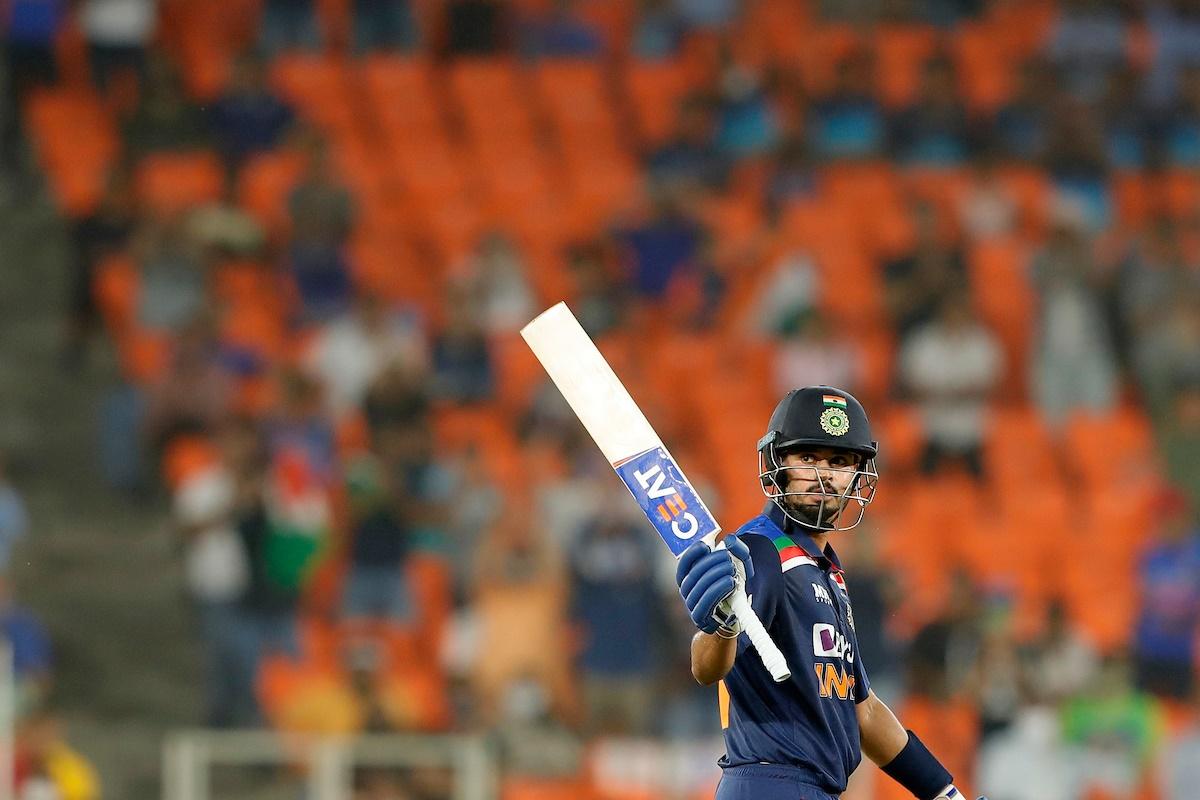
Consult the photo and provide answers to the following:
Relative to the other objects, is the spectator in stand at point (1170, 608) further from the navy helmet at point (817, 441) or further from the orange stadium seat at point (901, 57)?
the navy helmet at point (817, 441)

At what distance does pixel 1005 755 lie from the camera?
10.3m

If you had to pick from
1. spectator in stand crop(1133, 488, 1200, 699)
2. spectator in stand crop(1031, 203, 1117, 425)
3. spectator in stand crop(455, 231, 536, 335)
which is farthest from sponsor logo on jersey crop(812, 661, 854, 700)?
spectator in stand crop(1031, 203, 1117, 425)

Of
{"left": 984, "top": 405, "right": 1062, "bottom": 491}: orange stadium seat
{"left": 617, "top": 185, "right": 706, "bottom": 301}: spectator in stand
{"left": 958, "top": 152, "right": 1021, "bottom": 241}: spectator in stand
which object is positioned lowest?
{"left": 984, "top": 405, "right": 1062, "bottom": 491}: orange stadium seat

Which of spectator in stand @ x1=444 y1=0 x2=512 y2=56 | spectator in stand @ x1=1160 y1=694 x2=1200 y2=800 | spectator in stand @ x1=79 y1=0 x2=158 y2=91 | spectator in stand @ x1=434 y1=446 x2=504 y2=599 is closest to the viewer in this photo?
spectator in stand @ x1=1160 y1=694 x2=1200 y2=800

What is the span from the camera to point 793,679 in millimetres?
4656

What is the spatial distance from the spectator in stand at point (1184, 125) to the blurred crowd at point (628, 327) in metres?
0.03

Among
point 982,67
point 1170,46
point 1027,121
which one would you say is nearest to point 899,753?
point 1027,121

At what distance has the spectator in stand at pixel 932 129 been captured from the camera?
14.5 meters

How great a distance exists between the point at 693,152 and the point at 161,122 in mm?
3555

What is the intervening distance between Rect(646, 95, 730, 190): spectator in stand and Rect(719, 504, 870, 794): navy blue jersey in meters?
9.61

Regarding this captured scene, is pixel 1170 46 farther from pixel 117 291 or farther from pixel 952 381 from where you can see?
pixel 117 291

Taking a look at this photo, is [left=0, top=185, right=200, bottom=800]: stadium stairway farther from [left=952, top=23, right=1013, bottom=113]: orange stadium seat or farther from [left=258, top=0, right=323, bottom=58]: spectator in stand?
[left=952, top=23, right=1013, bottom=113]: orange stadium seat

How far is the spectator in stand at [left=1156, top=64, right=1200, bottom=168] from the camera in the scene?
1480cm

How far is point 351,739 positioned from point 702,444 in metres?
3.17
